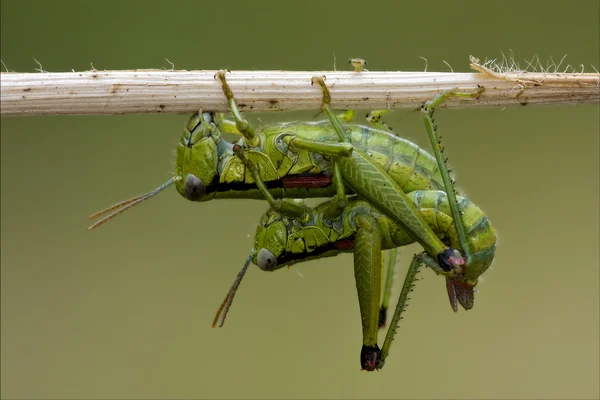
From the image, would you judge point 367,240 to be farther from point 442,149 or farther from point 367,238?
point 442,149

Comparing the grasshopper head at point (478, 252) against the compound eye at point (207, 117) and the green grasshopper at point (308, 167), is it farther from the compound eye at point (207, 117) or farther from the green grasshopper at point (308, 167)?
the compound eye at point (207, 117)

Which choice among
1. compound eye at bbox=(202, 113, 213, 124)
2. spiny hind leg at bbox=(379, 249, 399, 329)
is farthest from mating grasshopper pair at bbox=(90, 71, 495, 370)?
spiny hind leg at bbox=(379, 249, 399, 329)

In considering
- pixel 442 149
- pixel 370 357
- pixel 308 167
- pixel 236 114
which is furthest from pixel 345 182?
pixel 370 357

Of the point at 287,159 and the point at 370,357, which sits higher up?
the point at 287,159

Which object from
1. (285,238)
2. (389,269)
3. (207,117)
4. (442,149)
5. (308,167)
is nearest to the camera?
(442,149)

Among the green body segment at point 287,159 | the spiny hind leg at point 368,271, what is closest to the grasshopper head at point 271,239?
the green body segment at point 287,159

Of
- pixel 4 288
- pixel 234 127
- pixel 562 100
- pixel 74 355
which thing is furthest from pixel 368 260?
pixel 4 288

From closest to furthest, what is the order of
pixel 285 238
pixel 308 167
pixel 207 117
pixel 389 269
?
pixel 207 117
pixel 308 167
pixel 285 238
pixel 389 269
